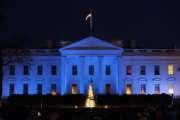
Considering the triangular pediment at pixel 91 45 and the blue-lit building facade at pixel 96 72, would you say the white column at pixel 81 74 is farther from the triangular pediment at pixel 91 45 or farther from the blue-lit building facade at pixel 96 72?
the triangular pediment at pixel 91 45

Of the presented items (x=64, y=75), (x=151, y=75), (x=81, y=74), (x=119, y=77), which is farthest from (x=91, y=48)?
(x=151, y=75)

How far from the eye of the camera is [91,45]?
318 feet

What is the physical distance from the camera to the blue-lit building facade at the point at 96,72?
97.1m

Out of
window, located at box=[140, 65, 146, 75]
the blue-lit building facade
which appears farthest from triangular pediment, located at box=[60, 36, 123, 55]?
window, located at box=[140, 65, 146, 75]

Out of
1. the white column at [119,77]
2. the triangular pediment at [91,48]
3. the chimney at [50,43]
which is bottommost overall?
the white column at [119,77]

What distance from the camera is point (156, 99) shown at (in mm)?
80312

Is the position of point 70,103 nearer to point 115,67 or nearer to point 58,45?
point 115,67

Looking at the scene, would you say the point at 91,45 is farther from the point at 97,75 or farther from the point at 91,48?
the point at 97,75

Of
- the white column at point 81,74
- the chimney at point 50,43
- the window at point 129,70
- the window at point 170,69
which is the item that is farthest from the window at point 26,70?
the window at point 170,69

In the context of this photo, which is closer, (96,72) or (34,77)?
(96,72)

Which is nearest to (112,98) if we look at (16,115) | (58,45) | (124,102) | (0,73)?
(124,102)

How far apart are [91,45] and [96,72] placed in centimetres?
399

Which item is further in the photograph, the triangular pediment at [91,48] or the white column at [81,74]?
the white column at [81,74]

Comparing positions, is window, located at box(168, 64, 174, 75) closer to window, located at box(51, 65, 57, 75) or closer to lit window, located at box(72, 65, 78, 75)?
lit window, located at box(72, 65, 78, 75)
